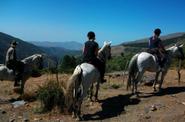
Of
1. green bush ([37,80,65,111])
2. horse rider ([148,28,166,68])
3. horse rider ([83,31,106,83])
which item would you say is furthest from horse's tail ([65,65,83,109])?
horse rider ([148,28,166,68])

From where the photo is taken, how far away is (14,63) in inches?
602

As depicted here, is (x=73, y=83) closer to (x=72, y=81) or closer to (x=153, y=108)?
(x=72, y=81)

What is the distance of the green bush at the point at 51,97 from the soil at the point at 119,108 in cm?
27

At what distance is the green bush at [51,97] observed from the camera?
12789 mm

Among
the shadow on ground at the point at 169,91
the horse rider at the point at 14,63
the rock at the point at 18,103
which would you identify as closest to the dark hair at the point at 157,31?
the shadow on ground at the point at 169,91

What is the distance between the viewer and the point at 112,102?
533 inches

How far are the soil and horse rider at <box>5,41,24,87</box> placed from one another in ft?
2.88

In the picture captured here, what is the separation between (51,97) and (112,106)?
221cm

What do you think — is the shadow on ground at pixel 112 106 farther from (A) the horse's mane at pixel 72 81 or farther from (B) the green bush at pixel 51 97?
(B) the green bush at pixel 51 97

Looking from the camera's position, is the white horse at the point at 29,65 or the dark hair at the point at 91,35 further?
the white horse at the point at 29,65

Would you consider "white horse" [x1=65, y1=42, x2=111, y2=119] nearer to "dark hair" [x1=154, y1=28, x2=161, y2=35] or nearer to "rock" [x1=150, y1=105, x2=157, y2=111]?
"rock" [x1=150, y1=105, x2=157, y2=111]

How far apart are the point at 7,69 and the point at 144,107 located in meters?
6.41

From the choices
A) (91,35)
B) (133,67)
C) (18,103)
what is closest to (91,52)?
(91,35)

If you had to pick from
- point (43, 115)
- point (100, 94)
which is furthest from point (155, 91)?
point (43, 115)
